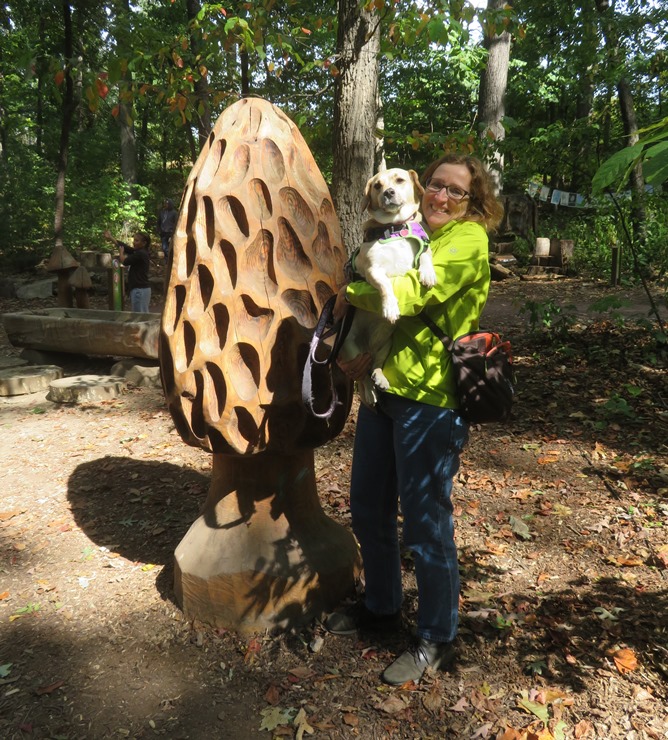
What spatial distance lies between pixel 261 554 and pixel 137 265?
25.0 feet

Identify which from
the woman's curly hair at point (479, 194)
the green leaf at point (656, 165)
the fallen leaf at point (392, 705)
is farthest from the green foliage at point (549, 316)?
the green leaf at point (656, 165)

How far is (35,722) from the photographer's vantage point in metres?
2.44

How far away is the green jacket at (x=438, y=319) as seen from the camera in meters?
2.25

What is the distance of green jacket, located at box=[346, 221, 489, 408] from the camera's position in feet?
7.38

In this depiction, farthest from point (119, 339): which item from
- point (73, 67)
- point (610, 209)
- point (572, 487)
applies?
point (610, 209)

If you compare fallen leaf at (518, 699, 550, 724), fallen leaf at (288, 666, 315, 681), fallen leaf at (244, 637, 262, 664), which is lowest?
fallen leaf at (288, 666, 315, 681)

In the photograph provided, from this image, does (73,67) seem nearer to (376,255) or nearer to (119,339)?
(119,339)

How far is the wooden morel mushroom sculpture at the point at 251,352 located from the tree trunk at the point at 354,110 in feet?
7.86

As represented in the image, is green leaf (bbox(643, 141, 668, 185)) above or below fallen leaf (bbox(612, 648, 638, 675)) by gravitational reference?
above

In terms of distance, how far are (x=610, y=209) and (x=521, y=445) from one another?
444cm

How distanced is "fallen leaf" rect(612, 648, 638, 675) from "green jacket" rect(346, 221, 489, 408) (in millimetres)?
1338

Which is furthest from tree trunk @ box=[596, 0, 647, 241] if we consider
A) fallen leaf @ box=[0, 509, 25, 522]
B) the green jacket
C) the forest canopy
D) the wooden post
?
fallen leaf @ box=[0, 509, 25, 522]

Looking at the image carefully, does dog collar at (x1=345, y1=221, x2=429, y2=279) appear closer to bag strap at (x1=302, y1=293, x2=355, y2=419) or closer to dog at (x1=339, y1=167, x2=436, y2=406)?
dog at (x1=339, y1=167, x2=436, y2=406)

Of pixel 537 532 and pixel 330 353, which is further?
pixel 537 532
